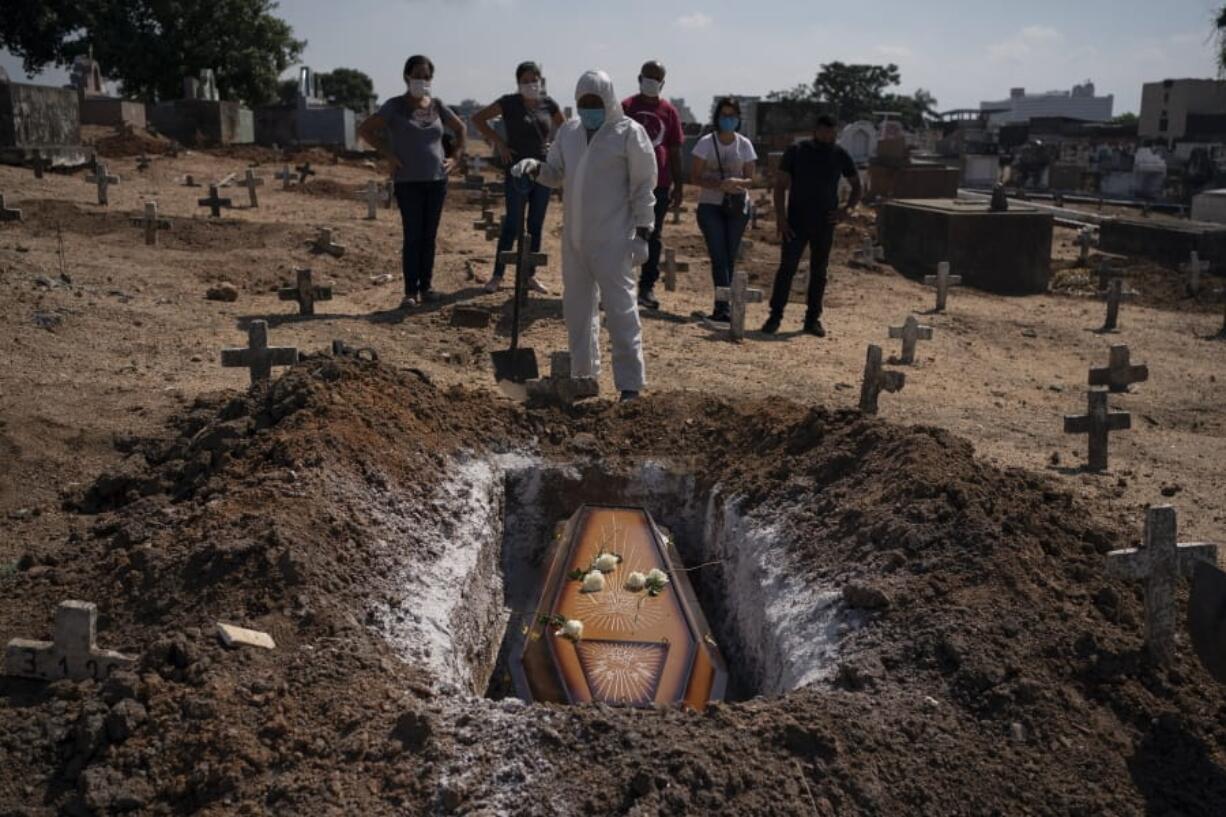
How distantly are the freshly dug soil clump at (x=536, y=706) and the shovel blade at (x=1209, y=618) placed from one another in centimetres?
13

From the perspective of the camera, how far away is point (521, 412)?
641 cm

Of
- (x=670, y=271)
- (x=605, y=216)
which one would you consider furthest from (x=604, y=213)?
(x=670, y=271)

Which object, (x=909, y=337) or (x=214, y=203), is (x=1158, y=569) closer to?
(x=909, y=337)

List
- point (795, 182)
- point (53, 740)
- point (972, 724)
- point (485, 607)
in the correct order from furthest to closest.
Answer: point (795, 182) → point (485, 607) → point (972, 724) → point (53, 740)

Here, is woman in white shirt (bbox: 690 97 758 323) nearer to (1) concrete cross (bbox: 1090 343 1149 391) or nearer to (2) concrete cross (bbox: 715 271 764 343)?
(2) concrete cross (bbox: 715 271 764 343)

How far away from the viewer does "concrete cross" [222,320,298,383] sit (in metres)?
6.44

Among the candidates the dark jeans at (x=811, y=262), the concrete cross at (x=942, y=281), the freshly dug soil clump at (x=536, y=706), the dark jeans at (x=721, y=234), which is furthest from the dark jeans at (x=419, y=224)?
the concrete cross at (x=942, y=281)

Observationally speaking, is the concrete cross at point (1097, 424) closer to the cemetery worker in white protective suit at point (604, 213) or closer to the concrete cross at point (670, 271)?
the cemetery worker in white protective suit at point (604, 213)

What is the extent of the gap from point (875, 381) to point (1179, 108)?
39.1 meters

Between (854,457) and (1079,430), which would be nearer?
(854,457)

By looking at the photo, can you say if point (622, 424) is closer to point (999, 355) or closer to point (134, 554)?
point (134, 554)

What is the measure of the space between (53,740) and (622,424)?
362 centimetres

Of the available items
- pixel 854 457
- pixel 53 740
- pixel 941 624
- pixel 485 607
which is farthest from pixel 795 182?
pixel 53 740

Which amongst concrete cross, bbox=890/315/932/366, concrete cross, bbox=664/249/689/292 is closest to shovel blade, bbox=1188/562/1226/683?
concrete cross, bbox=890/315/932/366
